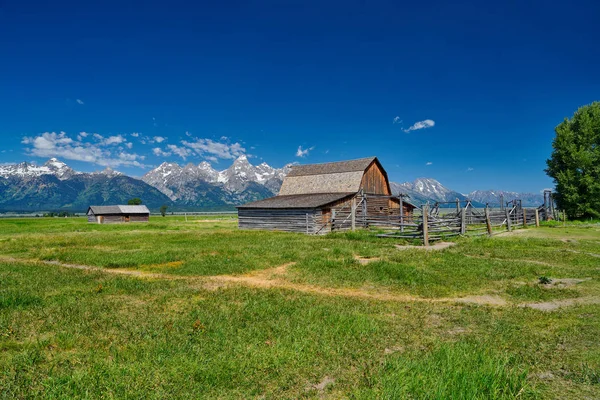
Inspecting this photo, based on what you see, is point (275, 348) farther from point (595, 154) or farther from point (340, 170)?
point (595, 154)

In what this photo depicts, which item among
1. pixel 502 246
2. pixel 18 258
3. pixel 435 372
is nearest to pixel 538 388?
pixel 435 372

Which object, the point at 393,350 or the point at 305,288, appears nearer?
the point at 393,350

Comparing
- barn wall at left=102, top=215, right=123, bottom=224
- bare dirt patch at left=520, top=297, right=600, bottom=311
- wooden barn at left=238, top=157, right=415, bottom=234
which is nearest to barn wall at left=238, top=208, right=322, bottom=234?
wooden barn at left=238, top=157, right=415, bottom=234

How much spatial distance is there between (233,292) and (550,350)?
825cm

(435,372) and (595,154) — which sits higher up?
(595,154)

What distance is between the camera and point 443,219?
2677cm

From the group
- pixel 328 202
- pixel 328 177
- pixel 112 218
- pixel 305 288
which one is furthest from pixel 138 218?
pixel 305 288

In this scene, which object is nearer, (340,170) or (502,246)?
(502,246)

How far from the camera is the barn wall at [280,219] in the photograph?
3769 centimetres

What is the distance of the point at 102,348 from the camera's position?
637cm

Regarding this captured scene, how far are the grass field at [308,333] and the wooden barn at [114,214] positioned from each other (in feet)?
271

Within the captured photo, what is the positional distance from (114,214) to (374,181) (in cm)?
7276

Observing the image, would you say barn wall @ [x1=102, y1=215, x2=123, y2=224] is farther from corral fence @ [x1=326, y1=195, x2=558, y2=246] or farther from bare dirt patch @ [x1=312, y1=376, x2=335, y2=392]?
bare dirt patch @ [x1=312, y1=376, x2=335, y2=392]

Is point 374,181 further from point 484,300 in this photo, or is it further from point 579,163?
point 484,300
